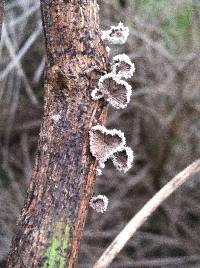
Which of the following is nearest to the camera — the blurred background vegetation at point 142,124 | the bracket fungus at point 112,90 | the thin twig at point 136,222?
the bracket fungus at point 112,90

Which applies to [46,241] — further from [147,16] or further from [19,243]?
[147,16]

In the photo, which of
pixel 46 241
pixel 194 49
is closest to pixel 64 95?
pixel 46 241

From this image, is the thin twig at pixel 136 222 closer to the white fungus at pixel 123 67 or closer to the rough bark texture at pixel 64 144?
the rough bark texture at pixel 64 144

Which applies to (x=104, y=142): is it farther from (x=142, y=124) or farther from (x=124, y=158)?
(x=142, y=124)

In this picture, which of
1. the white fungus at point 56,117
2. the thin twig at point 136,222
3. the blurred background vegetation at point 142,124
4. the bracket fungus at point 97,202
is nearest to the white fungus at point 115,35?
the white fungus at point 56,117

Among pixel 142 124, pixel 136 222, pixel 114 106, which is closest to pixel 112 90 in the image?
pixel 114 106
